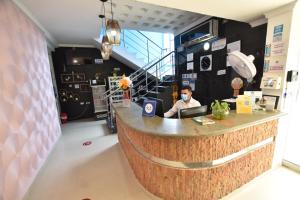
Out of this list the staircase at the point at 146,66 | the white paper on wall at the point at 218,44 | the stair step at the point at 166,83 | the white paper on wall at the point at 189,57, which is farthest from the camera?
the stair step at the point at 166,83

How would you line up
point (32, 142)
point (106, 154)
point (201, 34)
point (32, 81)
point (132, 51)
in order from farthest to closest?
point (132, 51), point (201, 34), point (106, 154), point (32, 81), point (32, 142)

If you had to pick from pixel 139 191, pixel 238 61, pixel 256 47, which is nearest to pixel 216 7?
pixel 238 61

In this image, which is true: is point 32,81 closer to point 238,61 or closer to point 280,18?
point 238,61

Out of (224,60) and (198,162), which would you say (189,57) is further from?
(198,162)

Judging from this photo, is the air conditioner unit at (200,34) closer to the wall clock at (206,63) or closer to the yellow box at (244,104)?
the wall clock at (206,63)

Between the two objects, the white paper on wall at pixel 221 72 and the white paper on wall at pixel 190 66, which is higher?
the white paper on wall at pixel 190 66

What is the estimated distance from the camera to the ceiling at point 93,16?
2597 millimetres

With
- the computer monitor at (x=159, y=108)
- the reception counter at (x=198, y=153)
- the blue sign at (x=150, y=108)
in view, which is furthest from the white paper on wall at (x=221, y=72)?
the blue sign at (x=150, y=108)

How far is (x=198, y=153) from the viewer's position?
152 cm

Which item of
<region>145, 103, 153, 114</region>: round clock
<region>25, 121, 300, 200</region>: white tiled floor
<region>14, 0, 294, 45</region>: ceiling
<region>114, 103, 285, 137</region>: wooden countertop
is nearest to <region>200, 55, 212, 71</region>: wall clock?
<region>14, 0, 294, 45</region>: ceiling

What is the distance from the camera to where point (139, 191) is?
1.94 m

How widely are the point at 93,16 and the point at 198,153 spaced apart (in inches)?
130

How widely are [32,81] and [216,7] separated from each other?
320 cm

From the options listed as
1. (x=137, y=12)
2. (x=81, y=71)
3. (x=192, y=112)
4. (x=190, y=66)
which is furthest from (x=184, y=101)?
(x=81, y=71)
